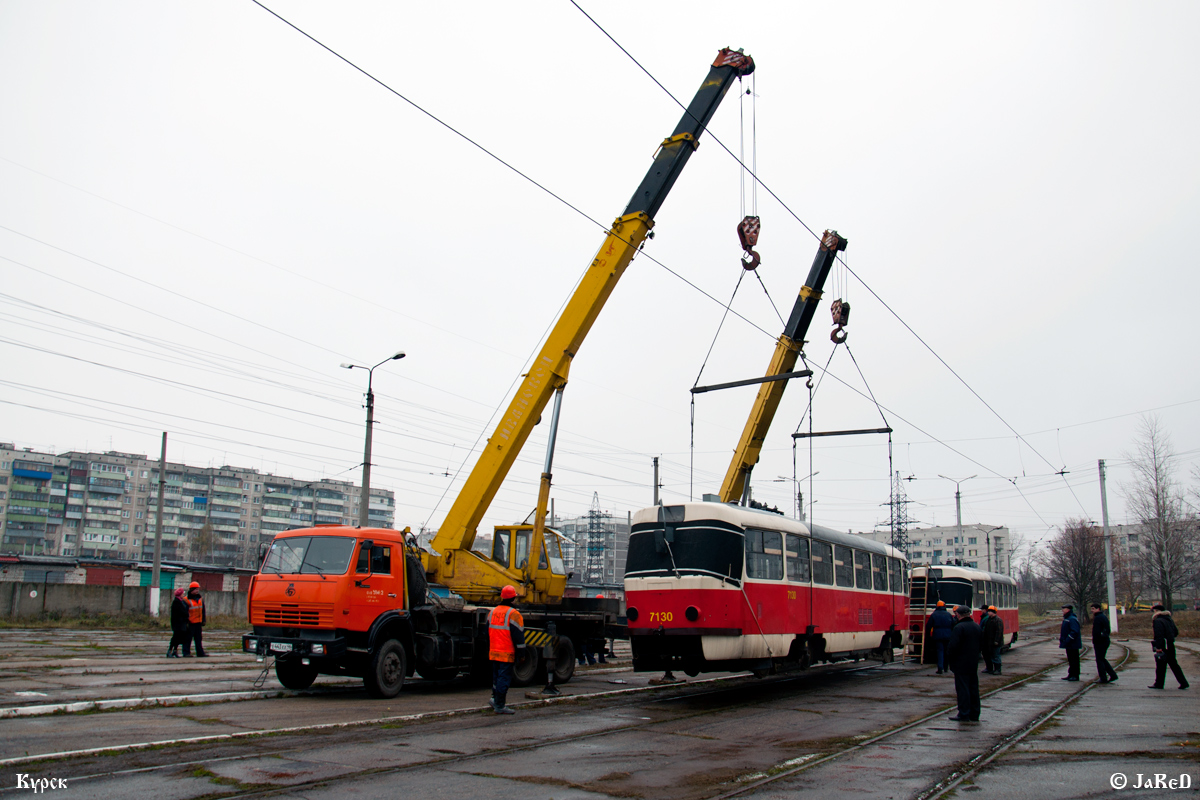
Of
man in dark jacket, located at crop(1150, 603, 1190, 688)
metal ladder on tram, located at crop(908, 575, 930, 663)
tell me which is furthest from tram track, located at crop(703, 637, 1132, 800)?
metal ladder on tram, located at crop(908, 575, 930, 663)

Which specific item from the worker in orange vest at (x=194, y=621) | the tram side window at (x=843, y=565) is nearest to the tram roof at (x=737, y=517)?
the tram side window at (x=843, y=565)

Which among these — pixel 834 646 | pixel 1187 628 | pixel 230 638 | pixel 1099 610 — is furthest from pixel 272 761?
pixel 1187 628

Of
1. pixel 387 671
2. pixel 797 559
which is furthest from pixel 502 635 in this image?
pixel 797 559

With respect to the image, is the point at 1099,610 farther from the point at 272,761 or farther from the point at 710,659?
the point at 272,761

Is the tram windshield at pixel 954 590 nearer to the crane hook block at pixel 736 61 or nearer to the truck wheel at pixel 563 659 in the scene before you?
the truck wheel at pixel 563 659

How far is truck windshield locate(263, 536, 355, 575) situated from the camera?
502 inches

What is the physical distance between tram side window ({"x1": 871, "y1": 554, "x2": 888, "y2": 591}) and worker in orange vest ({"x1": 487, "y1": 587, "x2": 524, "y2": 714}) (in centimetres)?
1061

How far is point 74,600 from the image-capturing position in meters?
29.8

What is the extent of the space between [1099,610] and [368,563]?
1408 cm

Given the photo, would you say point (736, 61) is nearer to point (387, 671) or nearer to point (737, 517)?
point (737, 517)

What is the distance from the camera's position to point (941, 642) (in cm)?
1964

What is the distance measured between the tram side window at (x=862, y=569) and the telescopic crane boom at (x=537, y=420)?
646 cm

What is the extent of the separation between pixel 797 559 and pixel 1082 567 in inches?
2440

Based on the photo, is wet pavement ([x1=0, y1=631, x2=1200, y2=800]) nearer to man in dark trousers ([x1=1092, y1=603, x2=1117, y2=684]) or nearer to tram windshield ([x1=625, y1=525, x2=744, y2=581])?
man in dark trousers ([x1=1092, y1=603, x2=1117, y2=684])
